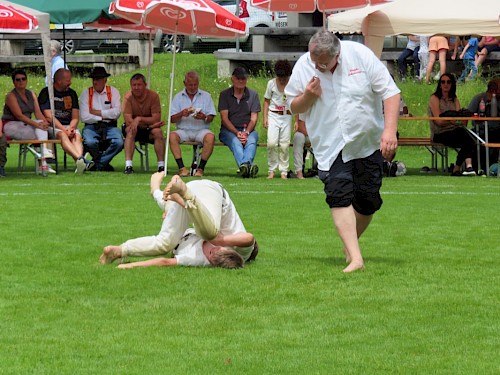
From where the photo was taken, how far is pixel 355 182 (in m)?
9.70

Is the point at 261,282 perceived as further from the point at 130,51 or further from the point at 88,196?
the point at 130,51

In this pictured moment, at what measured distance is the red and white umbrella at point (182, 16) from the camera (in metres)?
19.8

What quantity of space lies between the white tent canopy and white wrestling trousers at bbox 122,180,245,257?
10826 millimetres

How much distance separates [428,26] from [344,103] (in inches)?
432

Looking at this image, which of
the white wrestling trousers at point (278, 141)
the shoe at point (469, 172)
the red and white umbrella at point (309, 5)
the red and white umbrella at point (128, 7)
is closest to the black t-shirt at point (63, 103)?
the red and white umbrella at point (128, 7)

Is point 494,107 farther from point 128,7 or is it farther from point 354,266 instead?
point 354,266

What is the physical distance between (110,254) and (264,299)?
1950 millimetres

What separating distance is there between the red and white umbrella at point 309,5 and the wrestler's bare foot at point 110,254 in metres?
13.4

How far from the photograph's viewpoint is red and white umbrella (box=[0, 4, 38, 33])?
18.6m

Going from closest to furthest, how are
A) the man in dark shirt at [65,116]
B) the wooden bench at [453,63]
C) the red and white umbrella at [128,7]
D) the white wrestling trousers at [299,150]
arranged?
the white wrestling trousers at [299,150] → the man in dark shirt at [65,116] → the red and white umbrella at [128,7] → the wooden bench at [453,63]

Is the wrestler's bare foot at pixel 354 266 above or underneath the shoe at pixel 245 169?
above

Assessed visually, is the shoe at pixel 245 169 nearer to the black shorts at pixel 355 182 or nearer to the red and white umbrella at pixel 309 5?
the red and white umbrella at pixel 309 5

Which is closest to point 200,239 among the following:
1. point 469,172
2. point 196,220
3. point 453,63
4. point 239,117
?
point 196,220

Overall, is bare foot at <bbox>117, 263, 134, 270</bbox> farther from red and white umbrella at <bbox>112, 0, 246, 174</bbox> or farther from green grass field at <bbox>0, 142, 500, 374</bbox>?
red and white umbrella at <bbox>112, 0, 246, 174</bbox>
